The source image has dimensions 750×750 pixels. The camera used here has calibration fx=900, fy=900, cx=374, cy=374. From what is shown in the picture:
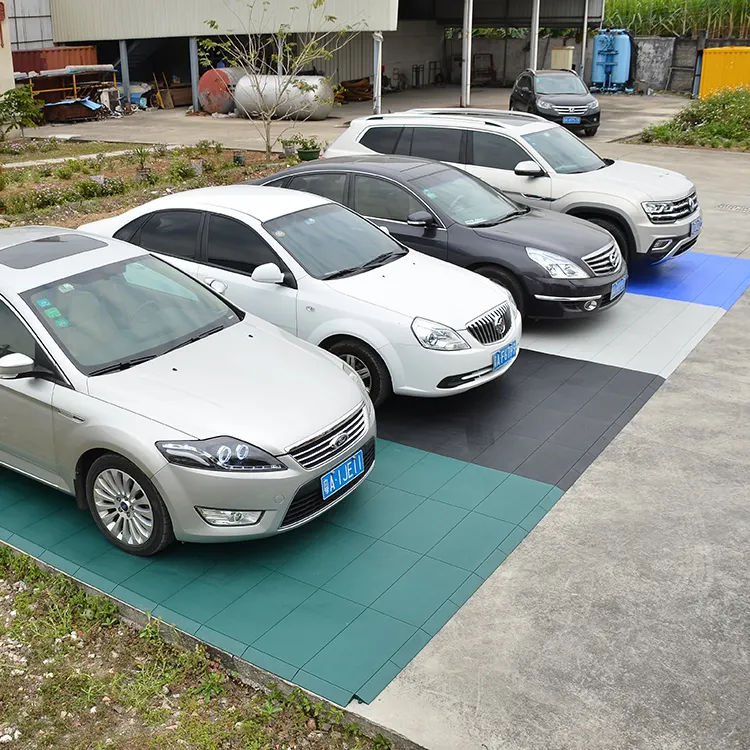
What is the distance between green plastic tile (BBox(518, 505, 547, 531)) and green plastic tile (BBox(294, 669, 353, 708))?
1.85 meters

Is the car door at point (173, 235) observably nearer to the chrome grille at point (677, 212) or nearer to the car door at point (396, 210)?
the car door at point (396, 210)

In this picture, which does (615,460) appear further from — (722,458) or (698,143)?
(698,143)

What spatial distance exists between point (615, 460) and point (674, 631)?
200cm

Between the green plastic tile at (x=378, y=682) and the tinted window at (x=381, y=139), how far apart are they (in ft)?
26.8

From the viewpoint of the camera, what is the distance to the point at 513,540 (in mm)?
5391

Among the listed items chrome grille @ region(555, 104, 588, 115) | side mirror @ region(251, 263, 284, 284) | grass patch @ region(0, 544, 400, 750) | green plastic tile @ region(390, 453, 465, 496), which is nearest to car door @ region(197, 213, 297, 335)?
side mirror @ region(251, 263, 284, 284)

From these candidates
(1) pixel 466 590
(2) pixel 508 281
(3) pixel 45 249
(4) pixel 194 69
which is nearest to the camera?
(1) pixel 466 590

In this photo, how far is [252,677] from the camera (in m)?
4.25

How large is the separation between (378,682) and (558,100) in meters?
21.7

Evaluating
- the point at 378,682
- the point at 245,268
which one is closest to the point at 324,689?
the point at 378,682

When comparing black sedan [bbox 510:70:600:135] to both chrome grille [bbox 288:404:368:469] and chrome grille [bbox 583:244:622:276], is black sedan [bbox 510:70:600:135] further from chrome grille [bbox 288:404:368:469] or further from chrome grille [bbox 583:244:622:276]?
chrome grille [bbox 288:404:368:469]

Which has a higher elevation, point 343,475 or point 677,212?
point 677,212

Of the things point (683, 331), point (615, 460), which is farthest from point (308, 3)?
point (615, 460)

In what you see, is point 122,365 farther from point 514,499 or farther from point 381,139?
point 381,139
